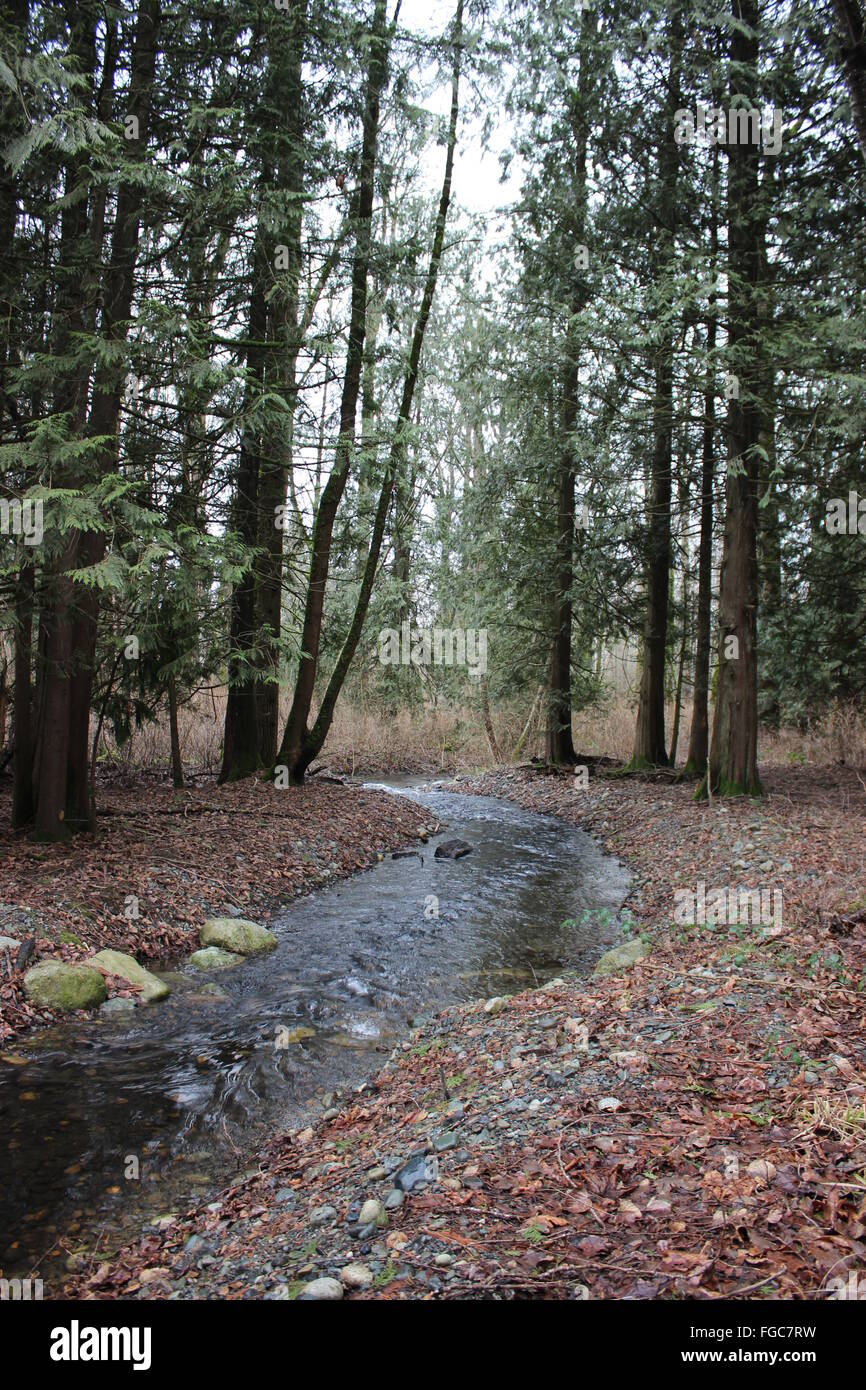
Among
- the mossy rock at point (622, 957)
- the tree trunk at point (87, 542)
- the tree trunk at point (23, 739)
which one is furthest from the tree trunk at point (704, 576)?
the tree trunk at point (23, 739)

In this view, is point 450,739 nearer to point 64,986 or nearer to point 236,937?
point 236,937

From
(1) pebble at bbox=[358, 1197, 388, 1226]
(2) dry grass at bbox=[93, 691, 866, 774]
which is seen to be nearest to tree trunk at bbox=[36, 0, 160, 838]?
(1) pebble at bbox=[358, 1197, 388, 1226]

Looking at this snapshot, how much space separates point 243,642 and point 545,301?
822 centimetres

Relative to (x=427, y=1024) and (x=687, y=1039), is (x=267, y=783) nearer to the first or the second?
(x=427, y=1024)

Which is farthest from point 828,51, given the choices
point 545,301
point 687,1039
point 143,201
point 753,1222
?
point 753,1222

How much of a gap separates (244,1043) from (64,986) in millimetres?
1438

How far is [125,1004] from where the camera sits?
5844mm

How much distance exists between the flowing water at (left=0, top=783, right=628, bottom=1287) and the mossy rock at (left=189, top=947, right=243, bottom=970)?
0.35 feet

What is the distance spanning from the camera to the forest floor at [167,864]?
21.0 feet

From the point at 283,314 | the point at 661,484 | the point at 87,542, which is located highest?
the point at 283,314

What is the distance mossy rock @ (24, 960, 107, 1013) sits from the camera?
18.4ft

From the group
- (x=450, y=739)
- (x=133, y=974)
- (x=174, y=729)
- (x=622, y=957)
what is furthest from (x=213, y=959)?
(x=450, y=739)

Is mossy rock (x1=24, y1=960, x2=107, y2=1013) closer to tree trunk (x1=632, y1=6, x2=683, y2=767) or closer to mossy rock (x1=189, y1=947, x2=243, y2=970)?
mossy rock (x1=189, y1=947, x2=243, y2=970)

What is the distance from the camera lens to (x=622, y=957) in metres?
6.43
